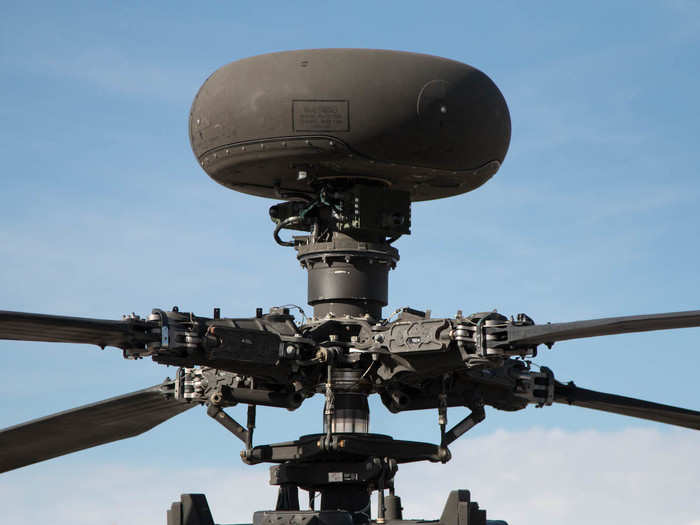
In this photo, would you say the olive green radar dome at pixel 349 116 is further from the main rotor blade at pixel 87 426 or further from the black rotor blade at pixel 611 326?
the main rotor blade at pixel 87 426

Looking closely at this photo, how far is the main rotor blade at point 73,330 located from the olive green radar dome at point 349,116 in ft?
11.3

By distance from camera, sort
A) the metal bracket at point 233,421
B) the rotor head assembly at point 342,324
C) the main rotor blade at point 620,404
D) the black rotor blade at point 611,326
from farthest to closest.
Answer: the main rotor blade at point 620,404
the metal bracket at point 233,421
the rotor head assembly at point 342,324
the black rotor blade at point 611,326

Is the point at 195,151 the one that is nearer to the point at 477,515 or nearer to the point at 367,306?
the point at 367,306

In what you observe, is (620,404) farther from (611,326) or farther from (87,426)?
(87,426)

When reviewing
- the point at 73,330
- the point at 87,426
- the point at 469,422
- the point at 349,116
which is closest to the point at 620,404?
the point at 469,422

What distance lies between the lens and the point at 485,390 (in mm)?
19969

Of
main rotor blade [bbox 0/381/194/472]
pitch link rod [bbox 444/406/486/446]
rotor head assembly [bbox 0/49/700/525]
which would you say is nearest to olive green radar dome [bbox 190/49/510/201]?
rotor head assembly [bbox 0/49/700/525]

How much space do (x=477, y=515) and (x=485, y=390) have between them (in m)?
2.33

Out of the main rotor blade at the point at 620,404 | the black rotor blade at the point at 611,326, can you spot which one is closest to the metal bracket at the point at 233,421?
the main rotor blade at the point at 620,404

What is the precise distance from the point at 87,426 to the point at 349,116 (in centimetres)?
627

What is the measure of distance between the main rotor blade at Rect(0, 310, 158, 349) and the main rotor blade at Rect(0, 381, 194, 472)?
3237 millimetres

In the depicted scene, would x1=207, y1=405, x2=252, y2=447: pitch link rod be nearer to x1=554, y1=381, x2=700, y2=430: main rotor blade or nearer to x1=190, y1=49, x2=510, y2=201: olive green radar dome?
x1=190, y1=49, x2=510, y2=201: olive green radar dome

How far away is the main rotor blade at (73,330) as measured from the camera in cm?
1509

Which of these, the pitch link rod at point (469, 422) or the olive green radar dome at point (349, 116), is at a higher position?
the olive green radar dome at point (349, 116)
